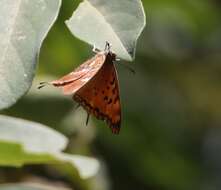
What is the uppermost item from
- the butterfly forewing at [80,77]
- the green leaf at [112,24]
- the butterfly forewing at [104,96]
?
the green leaf at [112,24]

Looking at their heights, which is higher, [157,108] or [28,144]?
[28,144]

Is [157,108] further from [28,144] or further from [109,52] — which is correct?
[109,52]

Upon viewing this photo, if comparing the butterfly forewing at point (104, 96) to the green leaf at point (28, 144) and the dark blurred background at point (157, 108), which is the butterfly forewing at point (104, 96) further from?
the dark blurred background at point (157, 108)

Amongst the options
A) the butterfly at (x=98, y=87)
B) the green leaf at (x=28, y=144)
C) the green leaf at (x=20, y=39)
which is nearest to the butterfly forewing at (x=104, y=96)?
the butterfly at (x=98, y=87)

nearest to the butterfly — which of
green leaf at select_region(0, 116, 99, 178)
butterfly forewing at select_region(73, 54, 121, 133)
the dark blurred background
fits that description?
butterfly forewing at select_region(73, 54, 121, 133)

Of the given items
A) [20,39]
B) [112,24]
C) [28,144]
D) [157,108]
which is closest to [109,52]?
[112,24]

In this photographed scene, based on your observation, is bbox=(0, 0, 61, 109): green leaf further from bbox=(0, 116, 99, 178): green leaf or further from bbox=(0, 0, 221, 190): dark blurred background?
bbox=(0, 0, 221, 190): dark blurred background
